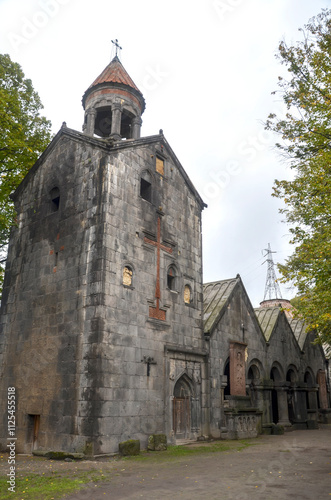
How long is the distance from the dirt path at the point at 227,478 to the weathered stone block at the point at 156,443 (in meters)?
1.73

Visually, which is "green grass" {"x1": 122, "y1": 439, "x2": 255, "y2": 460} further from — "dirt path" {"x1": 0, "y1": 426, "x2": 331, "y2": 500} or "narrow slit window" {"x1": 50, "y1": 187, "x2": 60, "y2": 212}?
"narrow slit window" {"x1": 50, "y1": 187, "x2": 60, "y2": 212}

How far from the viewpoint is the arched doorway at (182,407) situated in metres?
16.7

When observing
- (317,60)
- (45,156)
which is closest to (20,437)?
(45,156)

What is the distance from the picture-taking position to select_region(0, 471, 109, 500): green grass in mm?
8406

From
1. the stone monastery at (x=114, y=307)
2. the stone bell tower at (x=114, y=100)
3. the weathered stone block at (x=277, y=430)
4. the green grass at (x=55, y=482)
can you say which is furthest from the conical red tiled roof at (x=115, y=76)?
the weathered stone block at (x=277, y=430)

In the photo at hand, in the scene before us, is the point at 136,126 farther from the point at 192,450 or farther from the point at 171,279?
the point at 192,450

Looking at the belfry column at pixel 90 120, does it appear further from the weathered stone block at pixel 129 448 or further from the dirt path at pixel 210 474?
the dirt path at pixel 210 474

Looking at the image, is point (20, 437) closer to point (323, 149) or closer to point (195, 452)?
point (195, 452)

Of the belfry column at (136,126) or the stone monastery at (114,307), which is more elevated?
the belfry column at (136,126)

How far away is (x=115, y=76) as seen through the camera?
20.1m

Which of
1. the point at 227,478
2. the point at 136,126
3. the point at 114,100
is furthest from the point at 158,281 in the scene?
the point at 114,100

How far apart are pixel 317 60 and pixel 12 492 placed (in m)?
15.2

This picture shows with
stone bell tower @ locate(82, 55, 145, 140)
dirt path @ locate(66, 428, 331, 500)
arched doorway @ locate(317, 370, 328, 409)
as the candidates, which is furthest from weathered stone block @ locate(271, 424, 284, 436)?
stone bell tower @ locate(82, 55, 145, 140)

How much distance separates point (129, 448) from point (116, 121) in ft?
43.6
